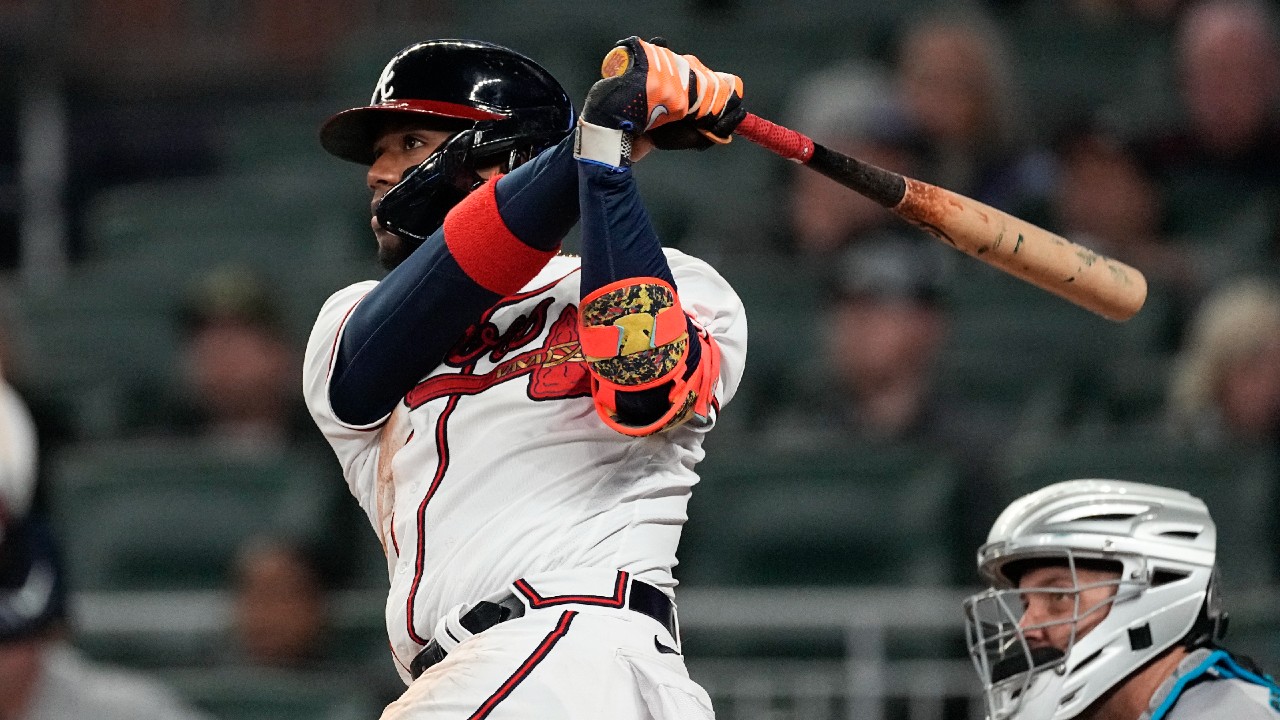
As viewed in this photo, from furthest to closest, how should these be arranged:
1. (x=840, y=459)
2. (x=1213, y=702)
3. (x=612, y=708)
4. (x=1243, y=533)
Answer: (x=840, y=459) < (x=1243, y=533) < (x=1213, y=702) < (x=612, y=708)

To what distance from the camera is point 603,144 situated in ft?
7.36

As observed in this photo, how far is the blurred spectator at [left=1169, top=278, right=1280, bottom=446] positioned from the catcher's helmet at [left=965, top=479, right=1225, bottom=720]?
207 centimetres

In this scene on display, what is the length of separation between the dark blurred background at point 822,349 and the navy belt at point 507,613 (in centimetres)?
249

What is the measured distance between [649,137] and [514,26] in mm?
6193

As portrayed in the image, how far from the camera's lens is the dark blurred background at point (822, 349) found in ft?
16.7

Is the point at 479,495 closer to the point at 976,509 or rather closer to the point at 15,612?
the point at 15,612

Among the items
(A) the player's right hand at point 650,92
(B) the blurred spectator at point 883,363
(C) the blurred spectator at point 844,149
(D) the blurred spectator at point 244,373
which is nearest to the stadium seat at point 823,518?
(B) the blurred spectator at point 883,363

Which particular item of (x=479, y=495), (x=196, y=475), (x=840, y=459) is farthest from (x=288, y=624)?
(x=479, y=495)

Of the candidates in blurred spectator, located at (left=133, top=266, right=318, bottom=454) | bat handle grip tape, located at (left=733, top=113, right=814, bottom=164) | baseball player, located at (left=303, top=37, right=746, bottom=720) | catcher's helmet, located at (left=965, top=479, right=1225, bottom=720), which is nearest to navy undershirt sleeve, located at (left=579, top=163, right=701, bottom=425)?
baseball player, located at (left=303, top=37, right=746, bottom=720)

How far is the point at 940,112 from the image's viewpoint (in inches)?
252

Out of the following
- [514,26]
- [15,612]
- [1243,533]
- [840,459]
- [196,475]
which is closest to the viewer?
[15,612]

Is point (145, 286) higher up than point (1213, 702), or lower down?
lower down

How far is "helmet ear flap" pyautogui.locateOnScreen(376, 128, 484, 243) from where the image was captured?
2.62 meters

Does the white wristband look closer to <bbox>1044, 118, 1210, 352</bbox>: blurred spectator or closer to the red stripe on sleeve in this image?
the red stripe on sleeve
